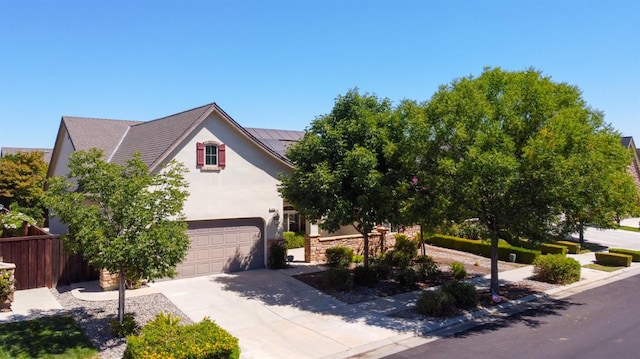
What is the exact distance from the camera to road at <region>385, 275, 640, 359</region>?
10523 mm

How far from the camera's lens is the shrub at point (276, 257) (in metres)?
19.0

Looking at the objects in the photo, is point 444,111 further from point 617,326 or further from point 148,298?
point 148,298

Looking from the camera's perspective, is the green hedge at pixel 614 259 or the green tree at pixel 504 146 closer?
the green tree at pixel 504 146

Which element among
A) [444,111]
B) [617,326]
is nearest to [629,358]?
[617,326]

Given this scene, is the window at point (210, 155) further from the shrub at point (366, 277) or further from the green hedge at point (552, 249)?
the green hedge at point (552, 249)

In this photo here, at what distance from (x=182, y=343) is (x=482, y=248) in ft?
63.7

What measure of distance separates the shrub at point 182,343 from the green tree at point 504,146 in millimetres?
7847

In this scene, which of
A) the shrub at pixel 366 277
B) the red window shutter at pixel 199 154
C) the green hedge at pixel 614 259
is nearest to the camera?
the shrub at pixel 366 277

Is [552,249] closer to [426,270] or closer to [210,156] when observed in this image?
[426,270]

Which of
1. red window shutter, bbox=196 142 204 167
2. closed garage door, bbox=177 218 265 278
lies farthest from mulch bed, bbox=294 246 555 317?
red window shutter, bbox=196 142 204 167

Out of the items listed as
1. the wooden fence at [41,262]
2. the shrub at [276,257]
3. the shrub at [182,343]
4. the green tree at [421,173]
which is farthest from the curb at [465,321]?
the wooden fence at [41,262]

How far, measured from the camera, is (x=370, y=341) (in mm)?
11195

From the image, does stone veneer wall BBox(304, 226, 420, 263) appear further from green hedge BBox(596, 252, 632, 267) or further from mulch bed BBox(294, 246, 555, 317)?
green hedge BBox(596, 252, 632, 267)

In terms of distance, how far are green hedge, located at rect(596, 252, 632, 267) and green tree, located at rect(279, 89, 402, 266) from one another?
13.9m
